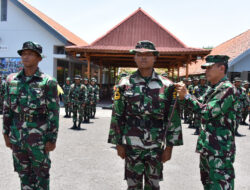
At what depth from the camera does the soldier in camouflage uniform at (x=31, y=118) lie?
2730 millimetres

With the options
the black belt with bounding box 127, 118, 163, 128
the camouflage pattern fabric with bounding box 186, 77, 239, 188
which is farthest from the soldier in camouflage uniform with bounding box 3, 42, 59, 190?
the camouflage pattern fabric with bounding box 186, 77, 239, 188

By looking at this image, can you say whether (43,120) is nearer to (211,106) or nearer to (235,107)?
(211,106)

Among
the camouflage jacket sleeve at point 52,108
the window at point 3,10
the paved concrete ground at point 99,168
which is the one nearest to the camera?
the camouflage jacket sleeve at point 52,108

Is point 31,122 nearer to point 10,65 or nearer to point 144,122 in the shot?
point 144,122

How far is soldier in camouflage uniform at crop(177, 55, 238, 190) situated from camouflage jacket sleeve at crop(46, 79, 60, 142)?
4.83 ft

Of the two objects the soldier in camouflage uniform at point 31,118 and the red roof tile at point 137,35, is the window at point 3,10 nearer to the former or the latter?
the red roof tile at point 137,35

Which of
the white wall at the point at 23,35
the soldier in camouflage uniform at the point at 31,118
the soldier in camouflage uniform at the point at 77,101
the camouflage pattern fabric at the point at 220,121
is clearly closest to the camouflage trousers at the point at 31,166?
the soldier in camouflage uniform at the point at 31,118

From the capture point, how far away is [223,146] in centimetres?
264

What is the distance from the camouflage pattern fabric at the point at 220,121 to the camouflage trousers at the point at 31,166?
184 cm

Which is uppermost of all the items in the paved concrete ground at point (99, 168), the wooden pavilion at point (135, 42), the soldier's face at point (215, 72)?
the wooden pavilion at point (135, 42)

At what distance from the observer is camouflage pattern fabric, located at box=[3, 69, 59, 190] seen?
2729 millimetres

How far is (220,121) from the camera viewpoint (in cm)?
265

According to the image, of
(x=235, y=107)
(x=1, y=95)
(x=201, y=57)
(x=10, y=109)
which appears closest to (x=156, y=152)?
(x=235, y=107)

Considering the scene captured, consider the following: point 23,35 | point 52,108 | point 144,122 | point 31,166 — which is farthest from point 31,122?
point 23,35
